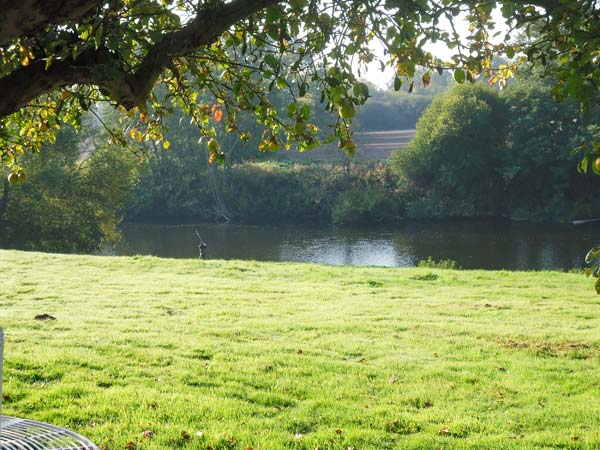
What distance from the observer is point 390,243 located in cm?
3678

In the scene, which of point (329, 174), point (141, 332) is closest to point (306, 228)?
point (329, 174)

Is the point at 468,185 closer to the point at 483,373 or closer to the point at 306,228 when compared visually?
the point at 306,228

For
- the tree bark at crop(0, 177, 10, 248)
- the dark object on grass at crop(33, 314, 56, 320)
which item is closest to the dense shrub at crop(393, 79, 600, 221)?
the tree bark at crop(0, 177, 10, 248)

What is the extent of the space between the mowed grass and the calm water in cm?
1703

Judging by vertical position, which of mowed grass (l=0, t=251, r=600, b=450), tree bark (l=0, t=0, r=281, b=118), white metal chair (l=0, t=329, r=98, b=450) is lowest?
mowed grass (l=0, t=251, r=600, b=450)

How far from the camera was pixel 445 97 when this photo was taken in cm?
5094

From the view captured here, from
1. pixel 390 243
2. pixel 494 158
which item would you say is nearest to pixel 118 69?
pixel 390 243

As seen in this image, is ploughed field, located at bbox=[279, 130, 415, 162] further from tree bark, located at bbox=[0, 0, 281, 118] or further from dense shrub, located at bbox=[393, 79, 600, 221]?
tree bark, located at bbox=[0, 0, 281, 118]

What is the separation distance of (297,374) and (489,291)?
27.9 ft

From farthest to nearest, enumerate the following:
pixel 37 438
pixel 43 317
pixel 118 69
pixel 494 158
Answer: pixel 494 158
pixel 43 317
pixel 37 438
pixel 118 69

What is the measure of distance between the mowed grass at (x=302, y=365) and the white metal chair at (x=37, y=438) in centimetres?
71

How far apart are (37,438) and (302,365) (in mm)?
3604

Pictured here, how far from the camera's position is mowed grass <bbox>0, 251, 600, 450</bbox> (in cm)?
563

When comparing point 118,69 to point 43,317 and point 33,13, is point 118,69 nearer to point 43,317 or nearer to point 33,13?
point 33,13
